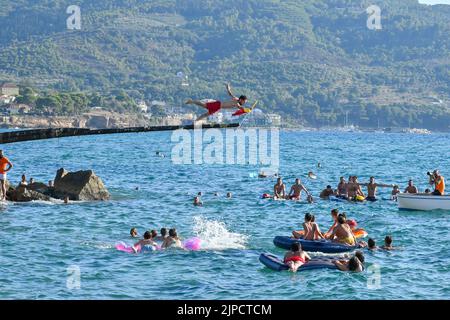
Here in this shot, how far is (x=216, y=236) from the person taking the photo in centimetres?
3103

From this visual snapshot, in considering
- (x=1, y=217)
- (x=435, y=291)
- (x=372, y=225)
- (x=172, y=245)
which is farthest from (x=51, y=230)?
(x=435, y=291)

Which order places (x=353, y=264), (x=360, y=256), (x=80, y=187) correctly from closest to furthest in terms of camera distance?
(x=353, y=264), (x=360, y=256), (x=80, y=187)

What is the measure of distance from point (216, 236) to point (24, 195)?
13.2 metres

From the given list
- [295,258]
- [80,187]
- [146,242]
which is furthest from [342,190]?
[295,258]

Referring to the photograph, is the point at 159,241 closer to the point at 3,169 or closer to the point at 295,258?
the point at 295,258

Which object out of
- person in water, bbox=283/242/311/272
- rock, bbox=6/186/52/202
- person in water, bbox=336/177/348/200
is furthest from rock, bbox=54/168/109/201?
person in water, bbox=283/242/311/272

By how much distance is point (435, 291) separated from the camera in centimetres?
2212

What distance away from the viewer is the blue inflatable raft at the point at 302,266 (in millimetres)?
24125

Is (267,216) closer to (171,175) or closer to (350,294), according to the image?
(350,294)

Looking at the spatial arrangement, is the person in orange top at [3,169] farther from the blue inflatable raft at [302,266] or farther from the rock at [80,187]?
the blue inflatable raft at [302,266]

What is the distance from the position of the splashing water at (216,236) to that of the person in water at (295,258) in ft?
14.0

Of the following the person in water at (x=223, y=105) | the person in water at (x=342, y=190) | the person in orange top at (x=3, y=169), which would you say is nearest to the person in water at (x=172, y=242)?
the person in water at (x=223, y=105)
